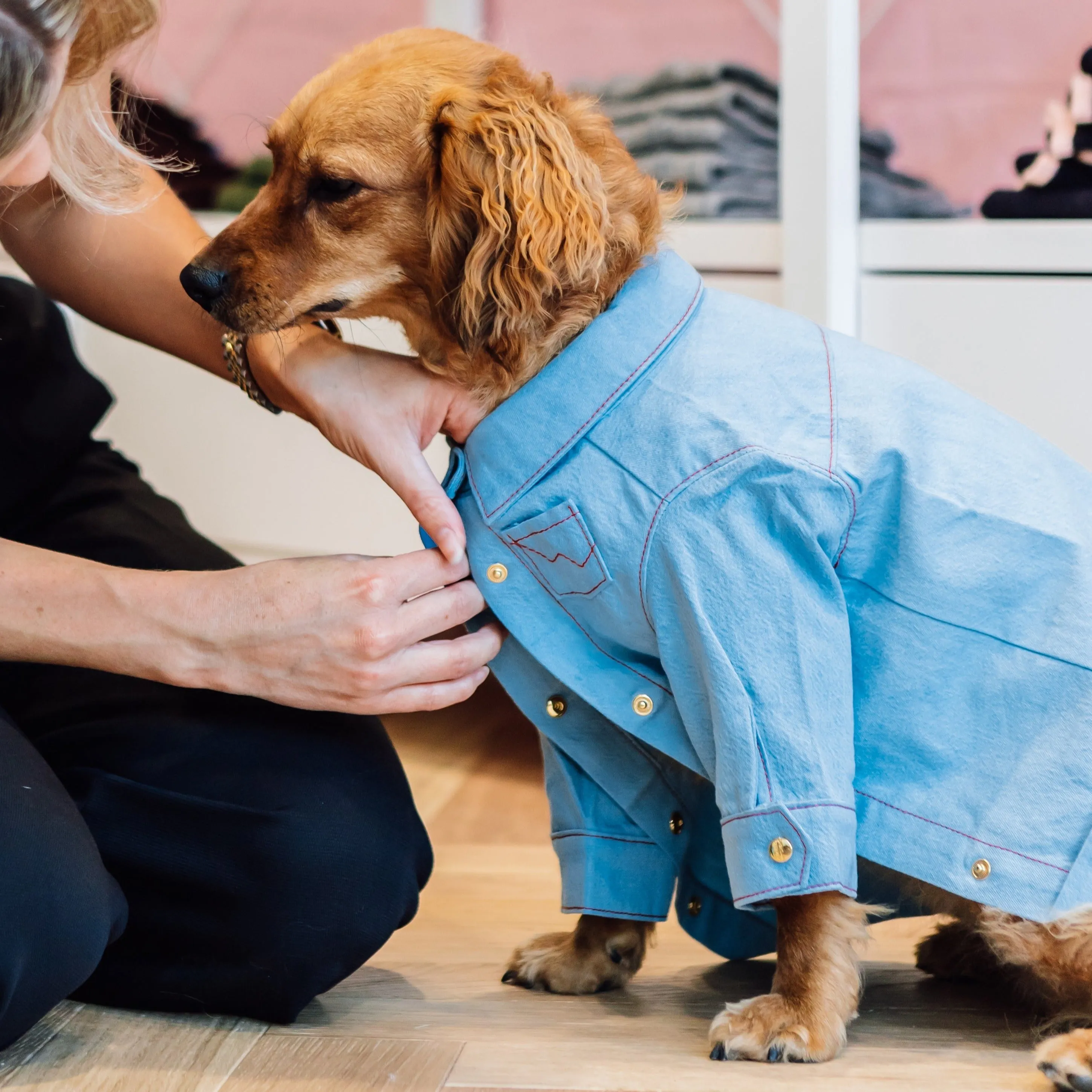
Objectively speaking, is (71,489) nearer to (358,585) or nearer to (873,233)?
(358,585)

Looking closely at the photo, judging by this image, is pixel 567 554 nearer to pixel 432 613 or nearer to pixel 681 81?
pixel 432 613

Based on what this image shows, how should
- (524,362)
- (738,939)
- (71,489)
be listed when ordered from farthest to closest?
(71,489), (738,939), (524,362)

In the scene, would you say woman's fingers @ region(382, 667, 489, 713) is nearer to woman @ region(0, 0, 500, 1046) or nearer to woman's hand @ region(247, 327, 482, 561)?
woman @ region(0, 0, 500, 1046)

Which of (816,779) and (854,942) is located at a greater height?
(816,779)

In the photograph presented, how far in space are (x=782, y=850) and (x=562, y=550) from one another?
28cm

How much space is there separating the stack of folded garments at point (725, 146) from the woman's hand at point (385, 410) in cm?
Answer: 79

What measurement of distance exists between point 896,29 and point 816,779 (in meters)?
1.21

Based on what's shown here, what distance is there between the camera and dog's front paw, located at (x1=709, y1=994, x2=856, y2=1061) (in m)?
1.00

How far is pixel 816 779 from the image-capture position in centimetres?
96

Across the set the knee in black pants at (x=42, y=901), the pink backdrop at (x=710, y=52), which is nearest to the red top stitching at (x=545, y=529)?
the knee in black pants at (x=42, y=901)

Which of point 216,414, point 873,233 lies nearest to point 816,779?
point 873,233

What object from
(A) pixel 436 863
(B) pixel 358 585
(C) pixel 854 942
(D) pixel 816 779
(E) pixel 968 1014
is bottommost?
(A) pixel 436 863

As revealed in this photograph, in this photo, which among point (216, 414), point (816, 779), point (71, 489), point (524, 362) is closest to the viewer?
point (816, 779)

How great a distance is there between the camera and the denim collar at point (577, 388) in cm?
103
